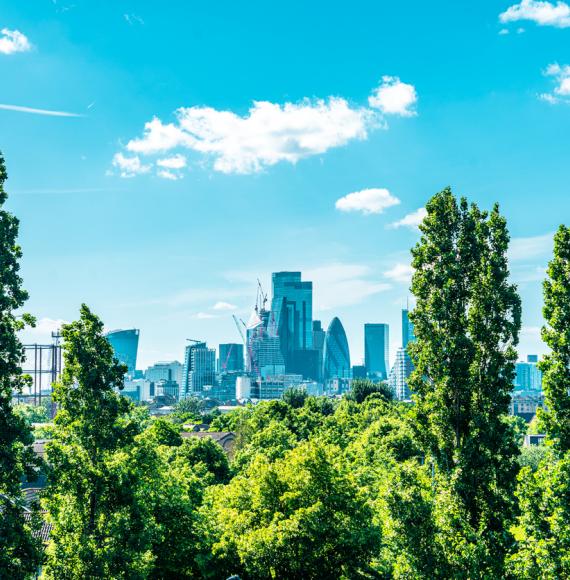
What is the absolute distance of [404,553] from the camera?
Result: 22641 mm

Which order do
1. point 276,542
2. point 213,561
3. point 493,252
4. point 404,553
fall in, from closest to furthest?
point 404,553
point 493,252
point 276,542
point 213,561

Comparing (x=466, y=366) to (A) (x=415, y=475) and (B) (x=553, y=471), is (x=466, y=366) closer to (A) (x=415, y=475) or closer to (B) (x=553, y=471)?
(A) (x=415, y=475)

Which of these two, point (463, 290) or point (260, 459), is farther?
point (260, 459)

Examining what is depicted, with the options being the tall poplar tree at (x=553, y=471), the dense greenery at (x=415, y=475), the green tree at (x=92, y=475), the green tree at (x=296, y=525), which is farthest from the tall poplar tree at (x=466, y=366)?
the green tree at (x=92, y=475)

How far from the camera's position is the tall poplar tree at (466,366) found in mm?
25125

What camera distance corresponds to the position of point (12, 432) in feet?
76.4

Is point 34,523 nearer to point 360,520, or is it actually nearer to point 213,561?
point 213,561

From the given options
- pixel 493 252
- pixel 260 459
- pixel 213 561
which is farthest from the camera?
pixel 260 459

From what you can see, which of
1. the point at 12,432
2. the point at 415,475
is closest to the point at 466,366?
the point at 415,475

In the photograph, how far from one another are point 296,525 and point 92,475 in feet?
39.7

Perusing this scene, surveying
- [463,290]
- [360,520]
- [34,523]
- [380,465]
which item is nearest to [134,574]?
[34,523]

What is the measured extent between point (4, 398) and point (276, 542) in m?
16.3

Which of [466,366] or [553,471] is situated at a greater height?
[466,366]

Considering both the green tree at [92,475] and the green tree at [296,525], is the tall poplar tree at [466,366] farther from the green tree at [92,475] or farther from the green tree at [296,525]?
the green tree at [92,475]
